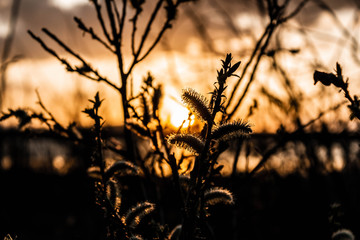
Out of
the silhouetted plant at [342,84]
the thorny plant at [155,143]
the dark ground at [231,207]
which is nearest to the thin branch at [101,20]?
the thorny plant at [155,143]

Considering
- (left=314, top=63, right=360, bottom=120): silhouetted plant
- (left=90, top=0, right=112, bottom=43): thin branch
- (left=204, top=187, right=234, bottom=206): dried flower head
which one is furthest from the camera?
(left=90, top=0, right=112, bottom=43): thin branch

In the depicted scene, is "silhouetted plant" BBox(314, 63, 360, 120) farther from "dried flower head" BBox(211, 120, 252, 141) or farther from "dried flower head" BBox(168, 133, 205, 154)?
"dried flower head" BBox(168, 133, 205, 154)

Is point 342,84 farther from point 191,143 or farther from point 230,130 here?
point 191,143

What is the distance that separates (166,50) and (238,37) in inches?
26.3

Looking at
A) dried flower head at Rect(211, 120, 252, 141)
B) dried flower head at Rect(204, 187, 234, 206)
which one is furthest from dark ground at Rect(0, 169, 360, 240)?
dried flower head at Rect(211, 120, 252, 141)

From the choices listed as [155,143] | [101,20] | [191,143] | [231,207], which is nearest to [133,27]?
[101,20]

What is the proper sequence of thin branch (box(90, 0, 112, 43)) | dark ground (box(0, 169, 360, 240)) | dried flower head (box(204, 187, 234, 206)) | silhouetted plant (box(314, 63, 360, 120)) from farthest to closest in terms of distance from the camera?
dark ground (box(0, 169, 360, 240)) → thin branch (box(90, 0, 112, 43)) → dried flower head (box(204, 187, 234, 206)) → silhouetted plant (box(314, 63, 360, 120))

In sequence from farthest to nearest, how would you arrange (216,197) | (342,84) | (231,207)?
(231,207)
(216,197)
(342,84)

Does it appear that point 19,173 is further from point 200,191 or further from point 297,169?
point 200,191

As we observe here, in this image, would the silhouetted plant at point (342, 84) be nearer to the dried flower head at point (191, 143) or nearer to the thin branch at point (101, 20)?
the dried flower head at point (191, 143)

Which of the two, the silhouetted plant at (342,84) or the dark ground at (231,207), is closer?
the silhouetted plant at (342,84)

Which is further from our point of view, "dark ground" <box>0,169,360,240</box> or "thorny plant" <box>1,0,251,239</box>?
"dark ground" <box>0,169,360,240</box>

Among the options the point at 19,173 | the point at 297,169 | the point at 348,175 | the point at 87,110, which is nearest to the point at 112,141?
the point at 87,110

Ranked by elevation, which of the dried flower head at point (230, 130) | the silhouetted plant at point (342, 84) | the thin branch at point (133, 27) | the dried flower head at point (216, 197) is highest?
the thin branch at point (133, 27)
